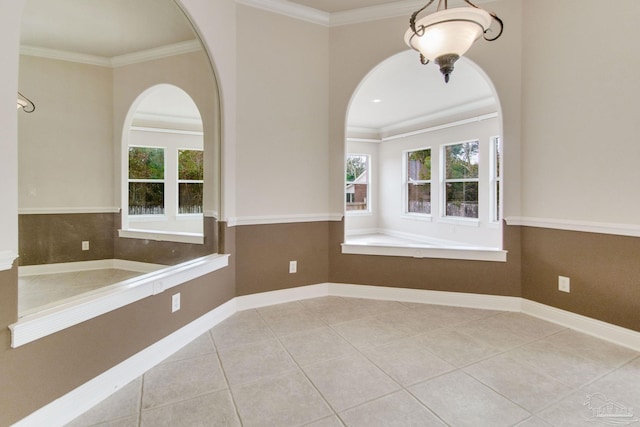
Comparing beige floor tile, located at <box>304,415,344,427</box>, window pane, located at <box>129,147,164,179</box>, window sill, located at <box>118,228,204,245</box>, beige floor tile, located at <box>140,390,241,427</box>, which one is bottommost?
beige floor tile, located at <box>304,415,344,427</box>

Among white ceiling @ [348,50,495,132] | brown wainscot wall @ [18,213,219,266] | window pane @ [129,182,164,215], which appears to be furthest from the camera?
white ceiling @ [348,50,495,132]

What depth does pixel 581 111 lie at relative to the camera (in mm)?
2555

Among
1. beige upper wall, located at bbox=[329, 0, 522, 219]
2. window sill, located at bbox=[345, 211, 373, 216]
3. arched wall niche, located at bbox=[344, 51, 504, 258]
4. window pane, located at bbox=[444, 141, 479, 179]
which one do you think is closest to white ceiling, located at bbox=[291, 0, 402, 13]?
beige upper wall, located at bbox=[329, 0, 522, 219]

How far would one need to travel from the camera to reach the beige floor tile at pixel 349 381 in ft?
5.86

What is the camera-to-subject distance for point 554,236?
9.12 ft

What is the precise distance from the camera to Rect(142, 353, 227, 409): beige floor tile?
179 centimetres

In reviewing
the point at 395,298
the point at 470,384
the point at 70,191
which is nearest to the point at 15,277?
the point at 70,191

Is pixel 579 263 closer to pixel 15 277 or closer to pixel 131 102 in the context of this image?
pixel 15 277

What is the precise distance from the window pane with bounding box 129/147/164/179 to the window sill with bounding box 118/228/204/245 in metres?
0.51

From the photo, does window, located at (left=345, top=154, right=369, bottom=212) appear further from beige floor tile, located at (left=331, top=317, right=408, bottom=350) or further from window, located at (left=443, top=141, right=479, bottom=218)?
beige floor tile, located at (left=331, top=317, right=408, bottom=350)

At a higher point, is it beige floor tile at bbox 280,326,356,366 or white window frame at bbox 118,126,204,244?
white window frame at bbox 118,126,204,244

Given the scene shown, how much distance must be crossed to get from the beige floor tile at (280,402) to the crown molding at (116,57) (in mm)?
2047

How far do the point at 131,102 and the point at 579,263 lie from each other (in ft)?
13.2

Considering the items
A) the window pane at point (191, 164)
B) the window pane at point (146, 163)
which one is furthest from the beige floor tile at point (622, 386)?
the window pane at point (146, 163)
